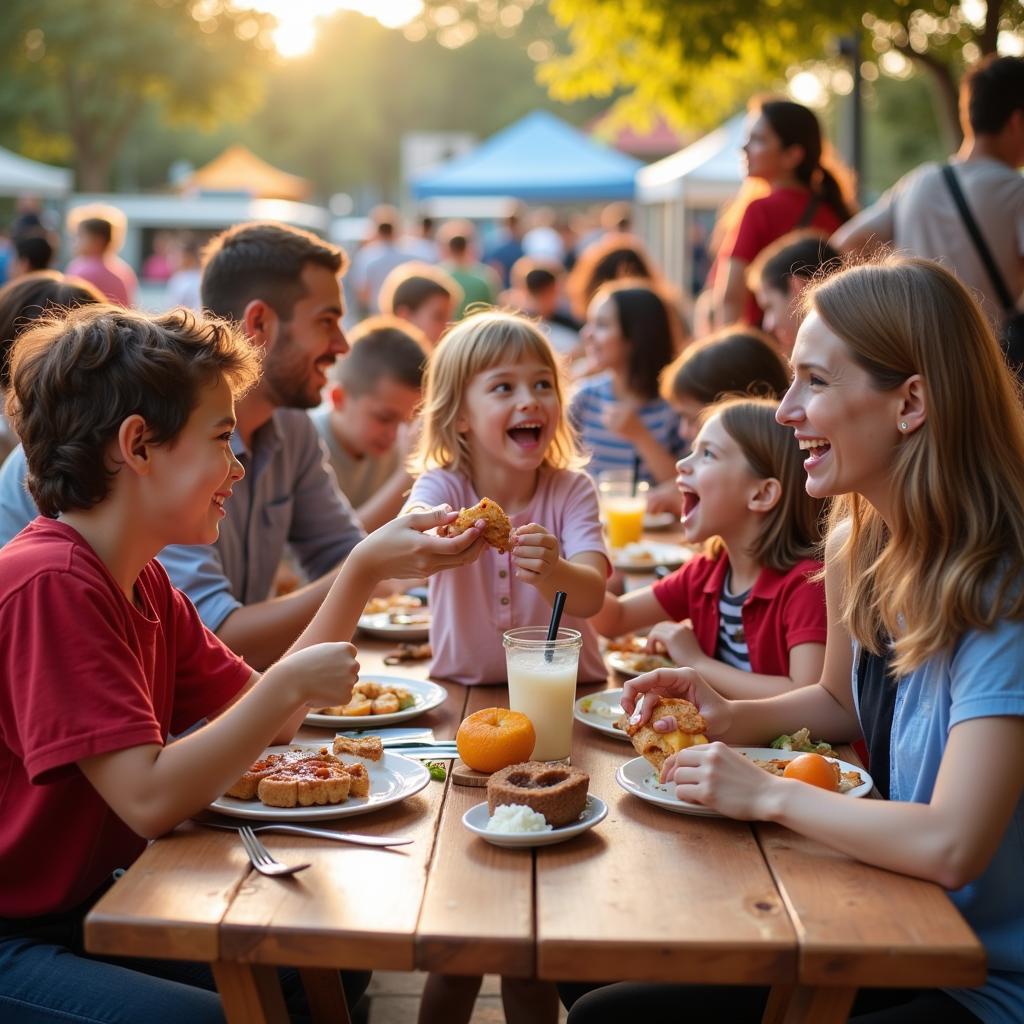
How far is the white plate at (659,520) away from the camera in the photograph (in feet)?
17.8

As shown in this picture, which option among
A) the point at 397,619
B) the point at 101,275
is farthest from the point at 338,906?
the point at 101,275

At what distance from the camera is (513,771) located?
2289mm

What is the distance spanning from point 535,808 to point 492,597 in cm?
117

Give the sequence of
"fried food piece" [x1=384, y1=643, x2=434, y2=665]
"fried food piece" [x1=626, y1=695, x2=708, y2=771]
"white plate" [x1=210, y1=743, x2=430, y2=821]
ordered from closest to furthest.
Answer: "white plate" [x1=210, y1=743, x2=430, y2=821]
"fried food piece" [x1=626, y1=695, x2=708, y2=771]
"fried food piece" [x1=384, y1=643, x2=434, y2=665]

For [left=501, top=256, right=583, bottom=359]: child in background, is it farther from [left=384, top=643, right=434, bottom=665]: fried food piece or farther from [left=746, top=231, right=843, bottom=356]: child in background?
[left=384, top=643, right=434, bottom=665]: fried food piece

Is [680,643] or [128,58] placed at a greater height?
[128,58]

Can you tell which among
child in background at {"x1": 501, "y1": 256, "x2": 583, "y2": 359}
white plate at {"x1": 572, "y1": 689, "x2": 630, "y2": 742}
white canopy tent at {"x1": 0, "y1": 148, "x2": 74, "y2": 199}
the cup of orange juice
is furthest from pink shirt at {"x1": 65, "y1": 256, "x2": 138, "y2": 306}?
white canopy tent at {"x1": 0, "y1": 148, "x2": 74, "y2": 199}

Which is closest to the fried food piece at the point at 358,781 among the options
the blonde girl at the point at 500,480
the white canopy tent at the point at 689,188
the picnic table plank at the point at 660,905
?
the picnic table plank at the point at 660,905

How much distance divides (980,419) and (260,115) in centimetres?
6627

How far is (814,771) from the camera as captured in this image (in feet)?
7.59

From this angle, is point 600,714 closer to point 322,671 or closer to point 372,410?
point 322,671

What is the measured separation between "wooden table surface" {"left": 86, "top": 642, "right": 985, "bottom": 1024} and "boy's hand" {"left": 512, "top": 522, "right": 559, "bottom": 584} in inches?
30.2

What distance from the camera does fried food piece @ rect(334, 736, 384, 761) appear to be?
Result: 2.51m

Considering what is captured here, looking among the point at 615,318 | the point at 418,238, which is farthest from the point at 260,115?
the point at 615,318
